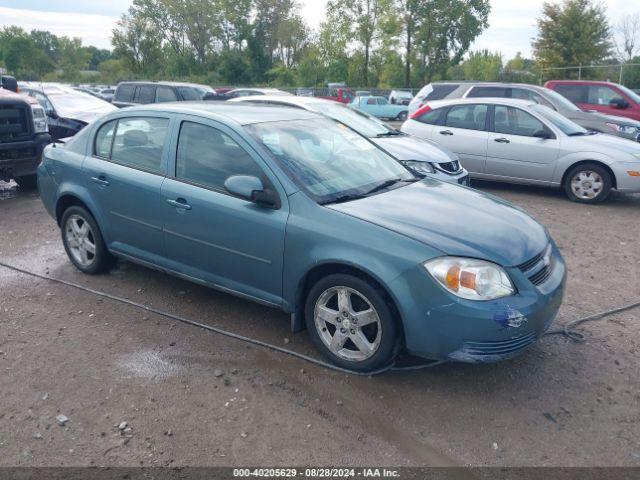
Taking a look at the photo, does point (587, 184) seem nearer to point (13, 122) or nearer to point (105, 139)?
point (105, 139)

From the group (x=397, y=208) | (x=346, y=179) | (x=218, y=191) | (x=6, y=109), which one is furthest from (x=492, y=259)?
(x=6, y=109)

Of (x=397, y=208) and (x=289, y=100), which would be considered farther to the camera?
(x=289, y=100)

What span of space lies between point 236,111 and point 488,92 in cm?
909

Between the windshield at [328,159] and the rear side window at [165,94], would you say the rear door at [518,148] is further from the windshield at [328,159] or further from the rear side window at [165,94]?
the rear side window at [165,94]

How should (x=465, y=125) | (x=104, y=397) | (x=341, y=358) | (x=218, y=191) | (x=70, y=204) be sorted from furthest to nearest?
1. (x=465, y=125)
2. (x=70, y=204)
3. (x=218, y=191)
4. (x=341, y=358)
5. (x=104, y=397)

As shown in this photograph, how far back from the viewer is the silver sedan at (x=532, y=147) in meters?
8.67

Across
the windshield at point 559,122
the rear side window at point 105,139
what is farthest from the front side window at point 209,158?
the windshield at point 559,122

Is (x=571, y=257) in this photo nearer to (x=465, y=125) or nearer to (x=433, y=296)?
(x=433, y=296)

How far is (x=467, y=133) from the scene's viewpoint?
32.2 ft

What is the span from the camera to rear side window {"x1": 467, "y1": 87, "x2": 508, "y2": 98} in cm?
1217

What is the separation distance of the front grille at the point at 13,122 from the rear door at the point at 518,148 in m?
7.40

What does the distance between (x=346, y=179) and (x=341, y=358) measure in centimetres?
134

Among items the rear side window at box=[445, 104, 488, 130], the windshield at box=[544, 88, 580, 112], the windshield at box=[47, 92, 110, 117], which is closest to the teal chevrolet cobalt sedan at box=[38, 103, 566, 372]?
the rear side window at box=[445, 104, 488, 130]

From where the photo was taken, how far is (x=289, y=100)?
8938 millimetres
